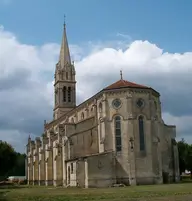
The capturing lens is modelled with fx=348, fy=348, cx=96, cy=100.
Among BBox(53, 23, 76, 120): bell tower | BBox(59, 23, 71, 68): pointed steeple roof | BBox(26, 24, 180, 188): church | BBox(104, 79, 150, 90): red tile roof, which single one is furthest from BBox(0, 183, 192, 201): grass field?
BBox(59, 23, 71, 68): pointed steeple roof

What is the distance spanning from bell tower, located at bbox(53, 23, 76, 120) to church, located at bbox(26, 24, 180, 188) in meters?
24.3

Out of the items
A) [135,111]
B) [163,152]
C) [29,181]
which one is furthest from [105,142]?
[29,181]

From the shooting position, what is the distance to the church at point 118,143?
5366 centimetres

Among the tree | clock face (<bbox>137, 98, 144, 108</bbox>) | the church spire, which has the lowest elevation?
the tree

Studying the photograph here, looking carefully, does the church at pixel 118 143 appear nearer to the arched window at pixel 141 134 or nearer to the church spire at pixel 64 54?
the arched window at pixel 141 134

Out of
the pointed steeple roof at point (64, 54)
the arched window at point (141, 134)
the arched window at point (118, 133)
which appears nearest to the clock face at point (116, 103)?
the arched window at point (118, 133)

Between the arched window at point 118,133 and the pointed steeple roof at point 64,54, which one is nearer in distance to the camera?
the arched window at point 118,133

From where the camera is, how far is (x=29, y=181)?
282ft

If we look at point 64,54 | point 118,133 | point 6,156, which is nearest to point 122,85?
point 118,133

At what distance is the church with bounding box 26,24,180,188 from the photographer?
53656mm

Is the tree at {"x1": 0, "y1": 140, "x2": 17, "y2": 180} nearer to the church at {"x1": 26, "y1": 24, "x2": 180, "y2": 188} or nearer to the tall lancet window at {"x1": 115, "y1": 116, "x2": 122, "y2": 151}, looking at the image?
the church at {"x1": 26, "y1": 24, "x2": 180, "y2": 188}

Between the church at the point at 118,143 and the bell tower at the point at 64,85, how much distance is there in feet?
79.6

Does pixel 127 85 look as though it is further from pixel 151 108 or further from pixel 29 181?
pixel 29 181

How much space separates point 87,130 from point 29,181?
33.9 meters
